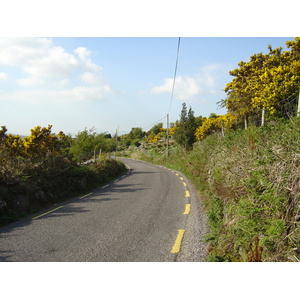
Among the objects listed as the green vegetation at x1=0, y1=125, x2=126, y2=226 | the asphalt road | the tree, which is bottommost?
the asphalt road

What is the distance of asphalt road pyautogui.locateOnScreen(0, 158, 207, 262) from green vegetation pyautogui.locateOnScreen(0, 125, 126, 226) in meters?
0.81

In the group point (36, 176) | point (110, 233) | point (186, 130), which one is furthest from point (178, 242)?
point (186, 130)

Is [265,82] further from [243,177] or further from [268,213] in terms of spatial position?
[268,213]

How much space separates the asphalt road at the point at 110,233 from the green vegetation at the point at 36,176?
808 millimetres

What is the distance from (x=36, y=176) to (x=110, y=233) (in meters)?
6.09

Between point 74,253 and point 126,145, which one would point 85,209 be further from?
point 126,145

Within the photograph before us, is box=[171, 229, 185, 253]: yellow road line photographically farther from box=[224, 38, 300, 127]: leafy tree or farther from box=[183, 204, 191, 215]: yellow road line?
box=[224, 38, 300, 127]: leafy tree

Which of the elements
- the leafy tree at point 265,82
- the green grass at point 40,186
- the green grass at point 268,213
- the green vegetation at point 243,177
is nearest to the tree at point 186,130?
the leafy tree at point 265,82

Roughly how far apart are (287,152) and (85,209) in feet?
21.0

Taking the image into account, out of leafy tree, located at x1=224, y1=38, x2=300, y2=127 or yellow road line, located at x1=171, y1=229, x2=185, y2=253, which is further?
leafy tree, located at x1=224, y1=38, x2=300, y2=127

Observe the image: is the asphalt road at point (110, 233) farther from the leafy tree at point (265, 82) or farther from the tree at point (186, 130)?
the tree at point (186, 130)

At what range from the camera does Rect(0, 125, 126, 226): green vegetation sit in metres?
8.26

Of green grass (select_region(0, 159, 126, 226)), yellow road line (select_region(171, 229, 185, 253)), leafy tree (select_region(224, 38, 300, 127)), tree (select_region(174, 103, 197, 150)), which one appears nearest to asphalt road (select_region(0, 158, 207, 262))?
yellow road line (select_region(171, 229, 185, 253))

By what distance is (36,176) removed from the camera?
→ 34.1 feet
